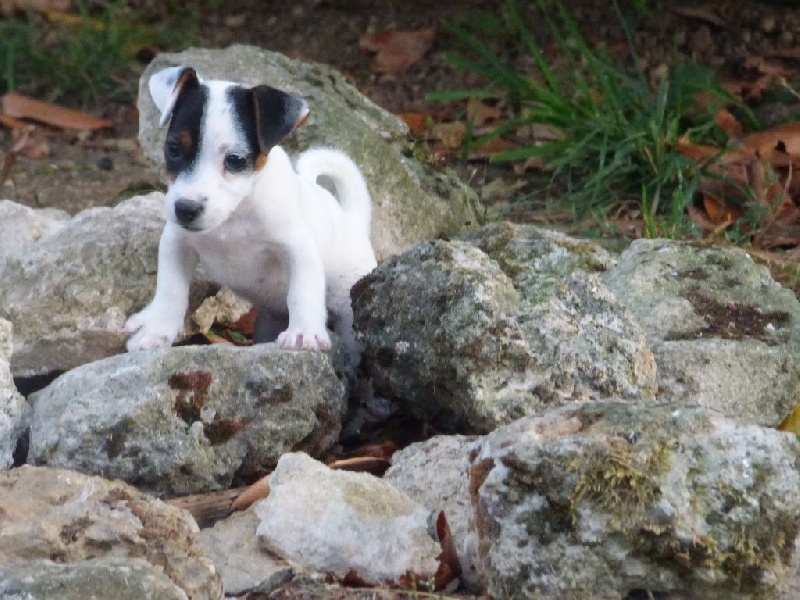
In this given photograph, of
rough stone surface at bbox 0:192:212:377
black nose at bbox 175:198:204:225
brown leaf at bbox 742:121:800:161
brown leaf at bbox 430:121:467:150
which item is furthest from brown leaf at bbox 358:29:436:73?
black nose at bbox 175:198:204:225

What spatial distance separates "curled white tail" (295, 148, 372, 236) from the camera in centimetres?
498

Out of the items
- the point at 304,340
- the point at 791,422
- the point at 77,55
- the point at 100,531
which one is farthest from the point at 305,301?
the point at 77,55

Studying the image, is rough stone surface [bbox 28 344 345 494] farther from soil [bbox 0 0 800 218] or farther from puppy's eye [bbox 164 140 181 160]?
soil [bbox 0 0 800 218]

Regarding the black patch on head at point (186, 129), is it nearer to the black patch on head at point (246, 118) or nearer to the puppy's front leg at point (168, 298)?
the black patch on head at point (246, 118)

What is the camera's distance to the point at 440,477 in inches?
144

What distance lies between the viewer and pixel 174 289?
14.2 ft

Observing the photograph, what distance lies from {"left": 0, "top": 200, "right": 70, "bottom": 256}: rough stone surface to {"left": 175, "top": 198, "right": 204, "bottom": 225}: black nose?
3.89 ft

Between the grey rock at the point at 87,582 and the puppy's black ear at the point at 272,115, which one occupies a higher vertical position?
the puppy's black ear at the point at 272,115

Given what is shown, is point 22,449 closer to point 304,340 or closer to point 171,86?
point 304,340

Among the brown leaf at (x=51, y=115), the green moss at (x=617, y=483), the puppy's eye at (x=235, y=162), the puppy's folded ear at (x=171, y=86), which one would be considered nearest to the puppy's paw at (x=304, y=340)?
the puppy's eye at (x=235, y=162)

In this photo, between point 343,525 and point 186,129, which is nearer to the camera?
point 343,525

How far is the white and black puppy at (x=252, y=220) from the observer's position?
402 cm

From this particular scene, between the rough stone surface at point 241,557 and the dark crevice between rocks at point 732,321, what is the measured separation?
1496 millimetres

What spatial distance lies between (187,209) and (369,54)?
15.3 ft
